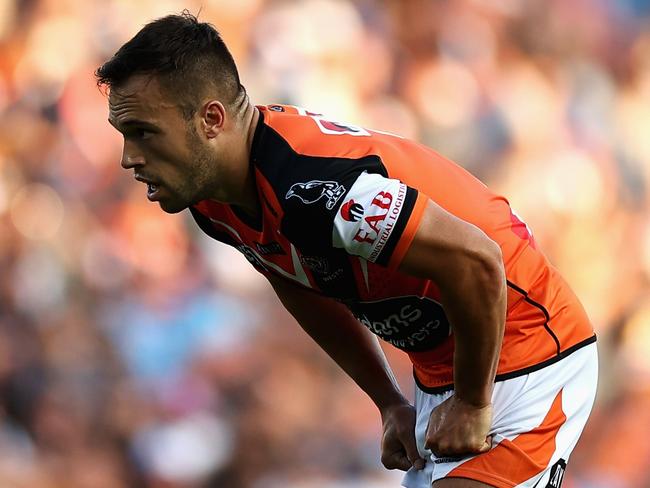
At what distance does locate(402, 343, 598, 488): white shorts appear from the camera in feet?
8.89

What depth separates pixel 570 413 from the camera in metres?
2.87

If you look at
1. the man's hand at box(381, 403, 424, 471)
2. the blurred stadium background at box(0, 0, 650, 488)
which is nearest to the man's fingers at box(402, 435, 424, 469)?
the man's hand at box(381, 403, 424, 471)

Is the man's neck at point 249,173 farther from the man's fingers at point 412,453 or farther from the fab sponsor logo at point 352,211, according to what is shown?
the man's fingers at point 412,453

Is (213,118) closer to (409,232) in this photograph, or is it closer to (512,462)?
(409,232)

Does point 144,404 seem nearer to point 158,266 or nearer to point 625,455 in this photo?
point 158,266

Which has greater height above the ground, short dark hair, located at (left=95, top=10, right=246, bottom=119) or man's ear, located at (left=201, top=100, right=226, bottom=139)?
short dark hair, located at (left=95, top=10, right=246, bottom=119)

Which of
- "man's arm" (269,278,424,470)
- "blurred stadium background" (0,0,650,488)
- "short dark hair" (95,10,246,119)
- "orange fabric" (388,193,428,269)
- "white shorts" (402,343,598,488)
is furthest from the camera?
"blurred stadium background" (0,0,650,488)

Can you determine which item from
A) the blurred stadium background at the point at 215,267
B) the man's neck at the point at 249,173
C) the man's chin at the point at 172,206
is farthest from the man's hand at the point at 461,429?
the blurred stadium background at the point at 215,267

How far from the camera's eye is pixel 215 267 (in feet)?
19.5

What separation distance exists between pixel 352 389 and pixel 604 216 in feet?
7.12

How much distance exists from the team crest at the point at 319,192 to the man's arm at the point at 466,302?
207 millimetres

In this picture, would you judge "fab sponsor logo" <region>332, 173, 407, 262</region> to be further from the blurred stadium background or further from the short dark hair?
the blurred stadium background

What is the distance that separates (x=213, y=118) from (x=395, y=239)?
0.63 m

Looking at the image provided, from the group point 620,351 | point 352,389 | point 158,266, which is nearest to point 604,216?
point 620,351
